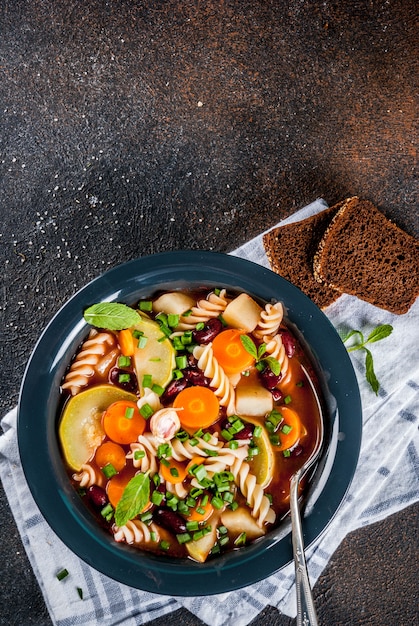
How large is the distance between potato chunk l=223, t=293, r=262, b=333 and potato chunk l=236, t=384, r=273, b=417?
29 cm

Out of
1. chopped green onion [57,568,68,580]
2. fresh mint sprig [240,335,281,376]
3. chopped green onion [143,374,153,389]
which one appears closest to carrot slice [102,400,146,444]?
chopped green onion [143,374,153,389]

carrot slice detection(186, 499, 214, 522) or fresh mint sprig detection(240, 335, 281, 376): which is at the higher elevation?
fresh mint sprig detection(240, 335, 281, 376)

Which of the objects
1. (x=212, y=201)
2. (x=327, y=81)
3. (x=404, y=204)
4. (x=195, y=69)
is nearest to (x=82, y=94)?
(x=195, y=69)

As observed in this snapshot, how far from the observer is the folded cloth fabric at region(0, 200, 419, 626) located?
12.1 feet

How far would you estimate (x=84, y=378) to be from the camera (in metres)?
3.12

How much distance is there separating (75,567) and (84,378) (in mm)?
1261

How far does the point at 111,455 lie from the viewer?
3074 mm

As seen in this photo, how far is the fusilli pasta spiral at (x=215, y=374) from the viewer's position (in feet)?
10.1

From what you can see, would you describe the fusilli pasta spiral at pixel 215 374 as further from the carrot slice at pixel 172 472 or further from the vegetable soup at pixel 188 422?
the carrot slice at pixel 172 472

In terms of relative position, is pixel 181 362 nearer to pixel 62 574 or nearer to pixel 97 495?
pixel 97 495

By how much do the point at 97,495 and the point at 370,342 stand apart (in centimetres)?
168

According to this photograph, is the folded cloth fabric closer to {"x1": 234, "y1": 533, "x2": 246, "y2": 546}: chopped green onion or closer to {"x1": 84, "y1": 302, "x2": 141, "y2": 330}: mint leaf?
{"x1": 234, "y1": 533, "x2": 246, "y2": 546}: chopped green onion

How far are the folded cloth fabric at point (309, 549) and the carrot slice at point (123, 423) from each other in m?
0.94

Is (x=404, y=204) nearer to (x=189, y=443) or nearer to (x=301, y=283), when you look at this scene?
(x=301, y=283)
